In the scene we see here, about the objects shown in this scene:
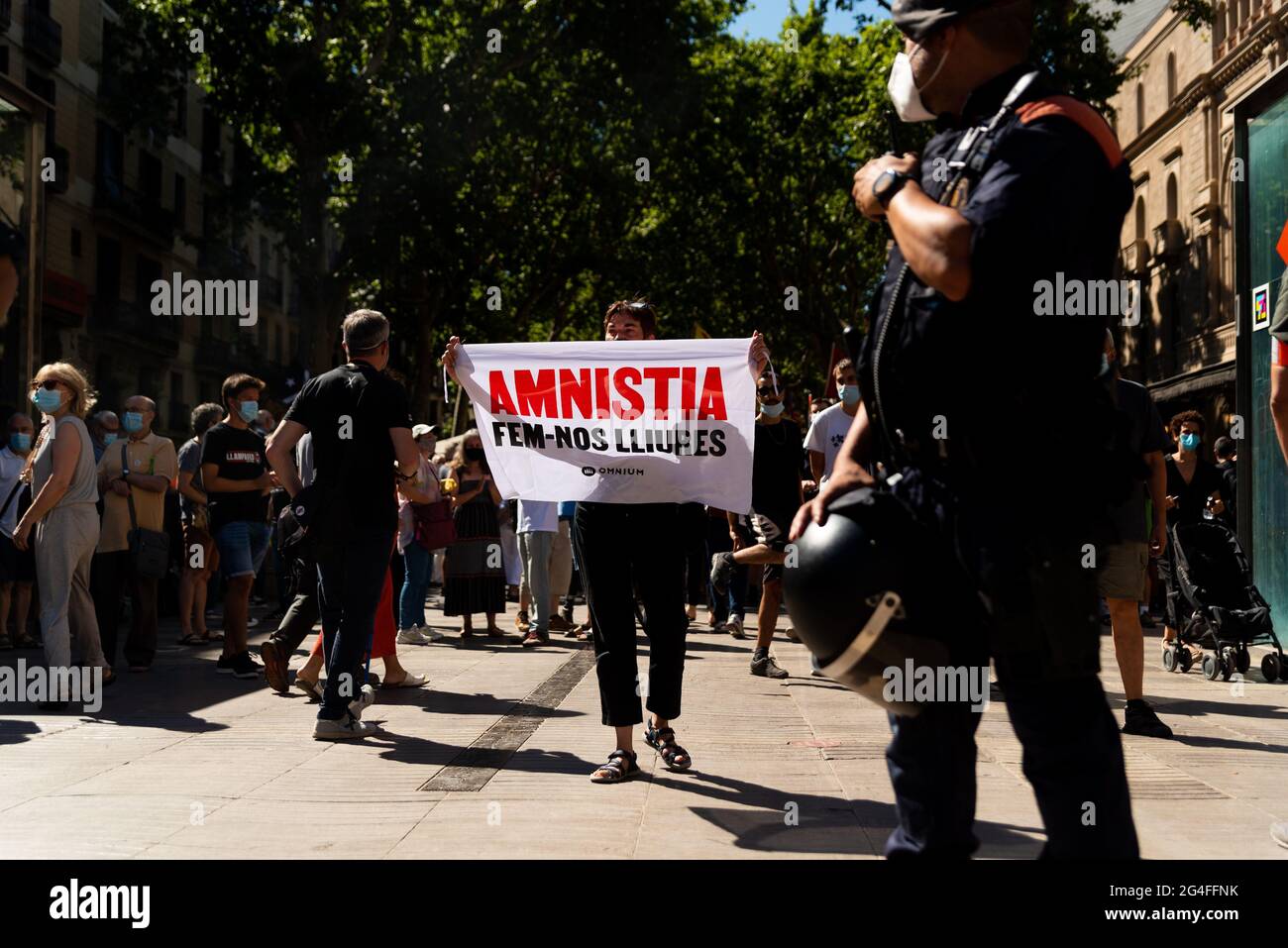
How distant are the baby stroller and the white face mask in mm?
7340

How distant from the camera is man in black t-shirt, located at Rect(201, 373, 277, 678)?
30.9 feet

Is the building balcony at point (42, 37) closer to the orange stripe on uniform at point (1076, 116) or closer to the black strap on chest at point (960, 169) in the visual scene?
the black strap on chest at point (960, 169)

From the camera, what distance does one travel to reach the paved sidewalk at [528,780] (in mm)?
4480

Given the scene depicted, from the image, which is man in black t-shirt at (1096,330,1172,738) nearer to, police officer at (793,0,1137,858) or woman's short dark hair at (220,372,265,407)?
police officer at (793,0,1137,858)

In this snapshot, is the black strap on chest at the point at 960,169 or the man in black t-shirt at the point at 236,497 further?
the man in black t-shirt at the point at 236,497

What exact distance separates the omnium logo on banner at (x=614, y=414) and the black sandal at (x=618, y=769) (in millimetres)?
1151

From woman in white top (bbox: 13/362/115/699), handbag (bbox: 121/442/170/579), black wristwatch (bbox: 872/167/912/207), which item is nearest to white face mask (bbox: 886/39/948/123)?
black wristwatch (bbox: 872/167/912/207)

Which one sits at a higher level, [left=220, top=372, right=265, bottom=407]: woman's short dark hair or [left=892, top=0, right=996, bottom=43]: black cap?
[left=892, top=0, right=996, bottom=43]: black cap

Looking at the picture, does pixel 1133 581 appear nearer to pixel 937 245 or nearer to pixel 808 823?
pixel 808 823

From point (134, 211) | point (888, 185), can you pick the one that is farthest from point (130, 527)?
point (134, 211)

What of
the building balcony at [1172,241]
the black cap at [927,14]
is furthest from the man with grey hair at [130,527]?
the building balcony at [1172,241]
